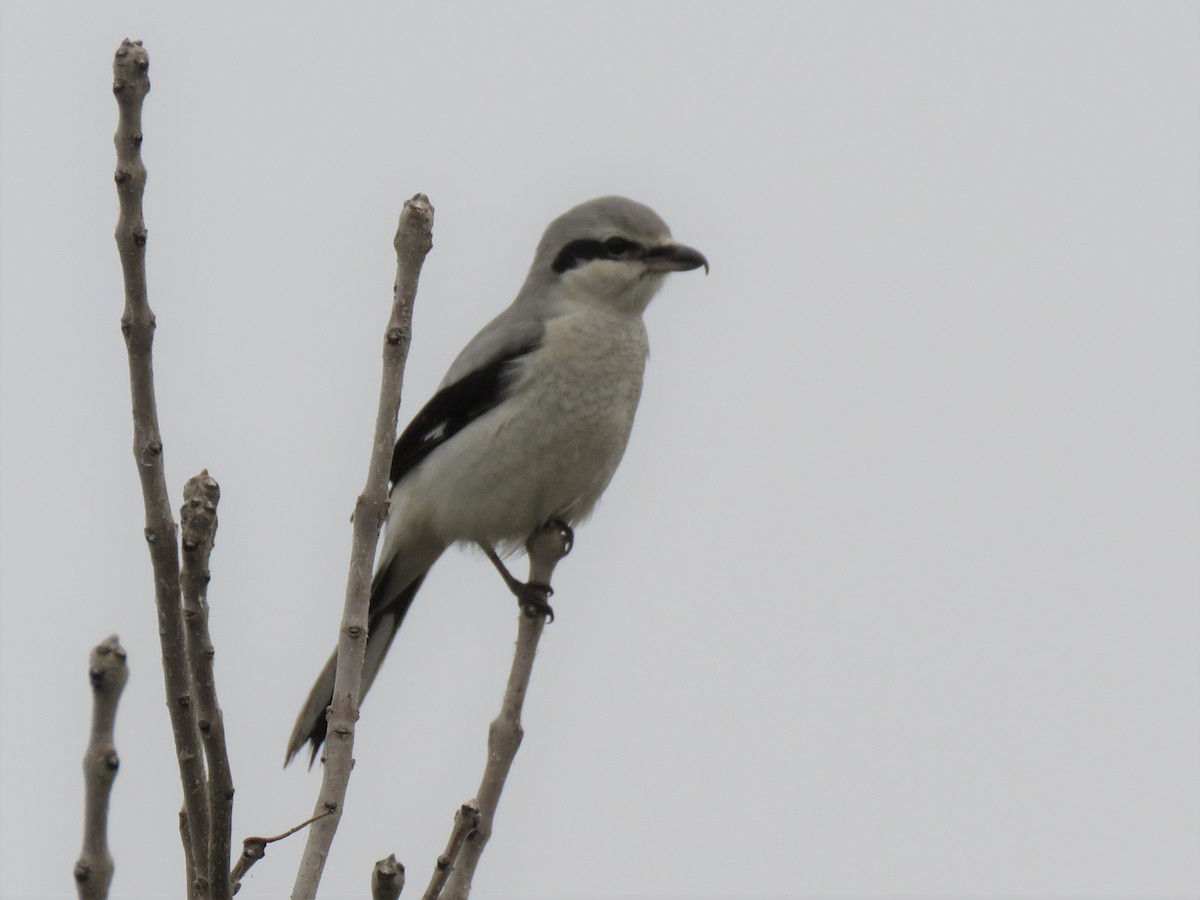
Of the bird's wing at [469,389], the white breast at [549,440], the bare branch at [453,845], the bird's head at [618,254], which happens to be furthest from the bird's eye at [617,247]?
the bare branch at [453,845]

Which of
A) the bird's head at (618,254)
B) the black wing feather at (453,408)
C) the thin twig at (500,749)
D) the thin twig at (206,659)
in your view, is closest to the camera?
the thin twig at (206,659)

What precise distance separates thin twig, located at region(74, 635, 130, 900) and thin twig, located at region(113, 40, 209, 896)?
239mm

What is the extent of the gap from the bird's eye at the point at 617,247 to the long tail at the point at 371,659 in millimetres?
1320

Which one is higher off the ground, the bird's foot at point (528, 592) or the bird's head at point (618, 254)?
the bird's head at point (618, 254)

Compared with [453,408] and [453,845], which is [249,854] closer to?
[453,845]

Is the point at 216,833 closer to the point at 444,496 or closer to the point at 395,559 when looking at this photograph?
the point at 444,496

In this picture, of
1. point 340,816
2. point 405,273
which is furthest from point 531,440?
point 340,816

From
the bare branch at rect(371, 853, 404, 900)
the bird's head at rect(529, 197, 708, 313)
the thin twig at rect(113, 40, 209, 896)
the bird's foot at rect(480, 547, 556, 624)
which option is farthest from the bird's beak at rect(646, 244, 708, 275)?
the bare branch at rect(371, 853, 404, 900)

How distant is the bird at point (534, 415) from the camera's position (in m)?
4.63

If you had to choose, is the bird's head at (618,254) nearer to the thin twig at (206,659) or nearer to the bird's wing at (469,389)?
the bird's wing at (469,389)

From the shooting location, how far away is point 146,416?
1728mm

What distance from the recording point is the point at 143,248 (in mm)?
1754

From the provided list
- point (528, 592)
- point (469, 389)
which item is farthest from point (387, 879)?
point (469, 389)

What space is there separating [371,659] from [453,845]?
3192 millimetres
